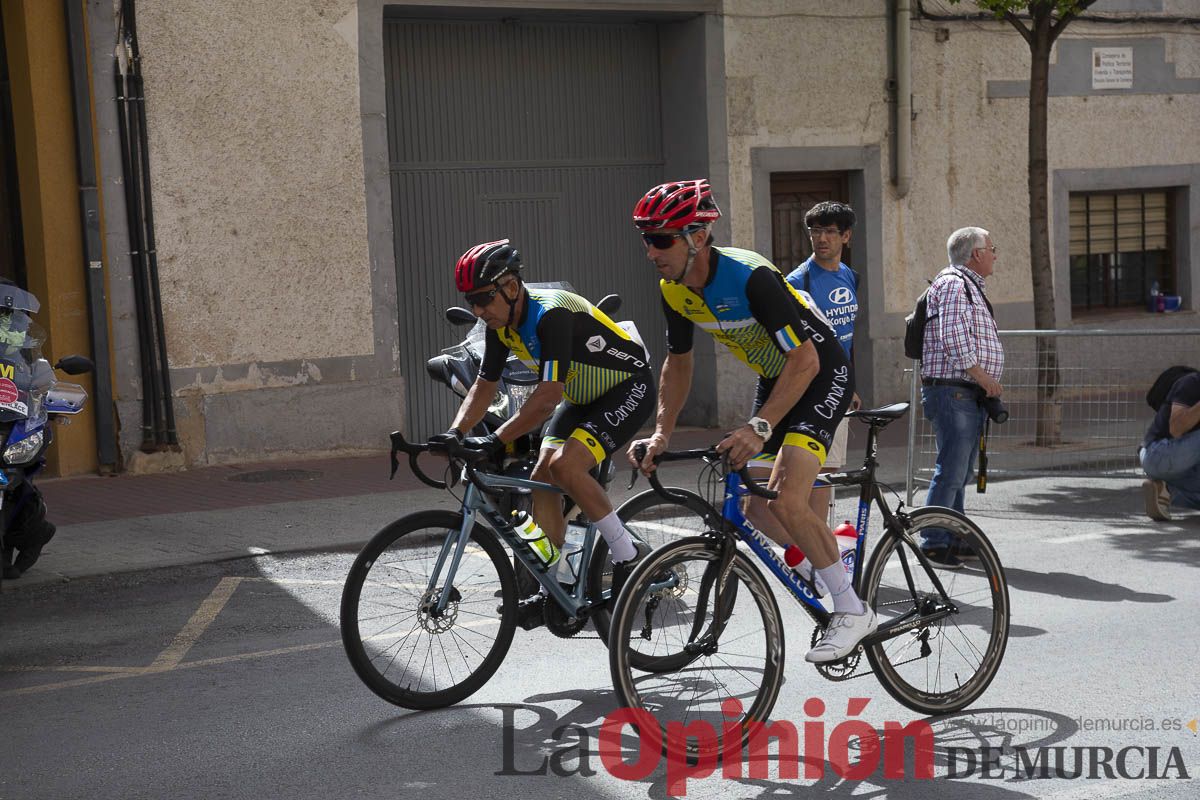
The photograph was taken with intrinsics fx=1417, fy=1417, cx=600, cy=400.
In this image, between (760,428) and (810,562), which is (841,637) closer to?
(810,562)

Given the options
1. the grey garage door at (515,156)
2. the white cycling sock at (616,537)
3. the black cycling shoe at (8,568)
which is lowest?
the black cycling shoe at (8,568)

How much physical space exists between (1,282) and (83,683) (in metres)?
2.57

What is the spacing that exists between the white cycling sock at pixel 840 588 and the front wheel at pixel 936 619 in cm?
15

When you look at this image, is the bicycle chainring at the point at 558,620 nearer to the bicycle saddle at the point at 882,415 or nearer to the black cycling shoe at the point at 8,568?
the bicycle saddle at the point at 882,415

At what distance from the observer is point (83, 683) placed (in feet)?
19.0

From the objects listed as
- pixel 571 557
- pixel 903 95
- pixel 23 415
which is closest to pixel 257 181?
pixel 23 415

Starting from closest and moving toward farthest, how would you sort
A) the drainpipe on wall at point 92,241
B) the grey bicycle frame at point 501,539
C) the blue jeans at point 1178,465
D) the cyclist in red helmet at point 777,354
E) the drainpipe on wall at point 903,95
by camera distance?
the cyclist in red helmet at point 777,354 < the grey bicycle frame at point 501,539 < the blue jeans at point 1178,465 < the drainpipe on wall at point 92,241 < the drainpipe on wall at point 903,95

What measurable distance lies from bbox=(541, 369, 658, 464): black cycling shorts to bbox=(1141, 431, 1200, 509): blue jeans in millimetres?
4501

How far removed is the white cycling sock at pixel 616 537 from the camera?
17.6 feet

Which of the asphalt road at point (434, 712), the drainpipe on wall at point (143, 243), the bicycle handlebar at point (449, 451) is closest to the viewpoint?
the asphalt road at point (434, 712)

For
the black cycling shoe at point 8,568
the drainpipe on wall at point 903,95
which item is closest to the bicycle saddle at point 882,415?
the black cycling shoe at point 8,568

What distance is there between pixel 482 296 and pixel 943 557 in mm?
1957

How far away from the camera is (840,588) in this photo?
476cm

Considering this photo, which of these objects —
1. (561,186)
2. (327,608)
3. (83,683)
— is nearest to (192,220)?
(561,186)
